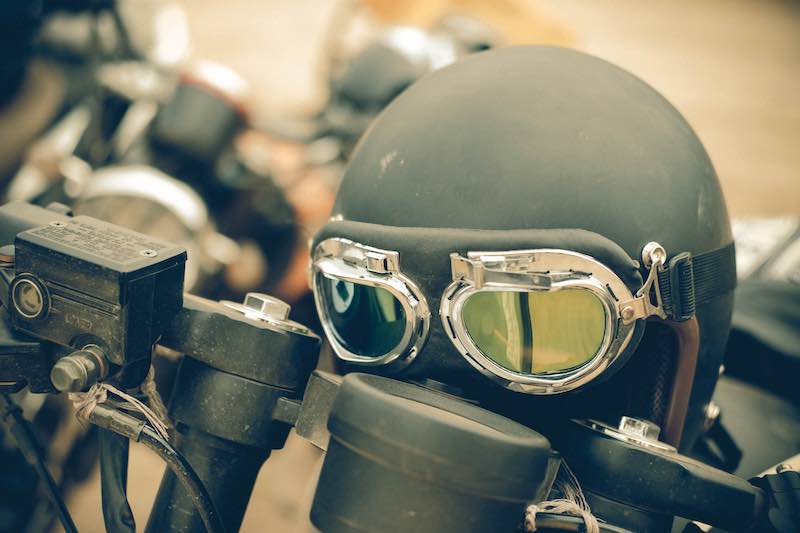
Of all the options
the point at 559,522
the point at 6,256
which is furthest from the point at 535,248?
the point at 6,256

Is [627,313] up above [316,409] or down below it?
above

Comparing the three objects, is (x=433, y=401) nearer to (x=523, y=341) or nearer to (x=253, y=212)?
(x=523, y=341)

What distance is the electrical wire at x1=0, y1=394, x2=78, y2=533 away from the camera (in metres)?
0.80

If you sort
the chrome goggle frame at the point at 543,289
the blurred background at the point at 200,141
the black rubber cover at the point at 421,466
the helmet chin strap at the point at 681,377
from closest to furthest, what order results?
the black rubber cover at the point at 421,466, the chrome goggle frame at the point at 543,289, the helmet chin strap at the point at 681,377, the blurred background at the point at 200,141

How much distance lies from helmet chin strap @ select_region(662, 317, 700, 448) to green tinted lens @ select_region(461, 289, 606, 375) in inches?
4.9

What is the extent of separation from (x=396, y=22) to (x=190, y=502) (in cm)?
253

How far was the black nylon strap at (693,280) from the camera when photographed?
80 centimetres

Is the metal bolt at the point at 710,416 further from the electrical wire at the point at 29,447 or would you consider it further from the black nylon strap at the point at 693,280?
the electrical wire at the point at 29,447

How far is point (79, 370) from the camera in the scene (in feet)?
2.31

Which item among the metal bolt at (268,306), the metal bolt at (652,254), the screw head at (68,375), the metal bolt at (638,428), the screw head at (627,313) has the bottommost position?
the screw head at (68,375)

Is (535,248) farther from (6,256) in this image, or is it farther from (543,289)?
(6,256)

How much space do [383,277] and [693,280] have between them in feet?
1.09

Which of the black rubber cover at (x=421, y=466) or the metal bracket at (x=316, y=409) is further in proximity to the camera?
the metal bracket at (x=316, y=409)

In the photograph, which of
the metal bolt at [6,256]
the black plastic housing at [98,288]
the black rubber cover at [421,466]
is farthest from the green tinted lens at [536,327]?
the metal bolt at [6,256]
